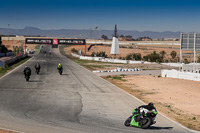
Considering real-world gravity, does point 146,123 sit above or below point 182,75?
below

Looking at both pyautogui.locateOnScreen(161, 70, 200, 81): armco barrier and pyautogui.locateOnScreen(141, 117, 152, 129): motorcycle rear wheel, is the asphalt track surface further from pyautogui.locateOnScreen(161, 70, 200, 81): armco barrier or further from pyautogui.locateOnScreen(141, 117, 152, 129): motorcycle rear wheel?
pyautogui.locateOnScreen(161, 70, 200, 81): armco barrier

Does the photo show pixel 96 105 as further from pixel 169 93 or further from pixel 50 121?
pixel 169 93

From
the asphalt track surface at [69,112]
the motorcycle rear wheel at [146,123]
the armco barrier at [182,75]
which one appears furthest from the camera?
the armco barrier at [182,75]

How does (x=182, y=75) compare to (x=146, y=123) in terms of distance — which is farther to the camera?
(x=182, y=75)

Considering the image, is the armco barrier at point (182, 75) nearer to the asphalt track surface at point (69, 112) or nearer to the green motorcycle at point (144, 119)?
the asphalt track surface at point (69, 112)

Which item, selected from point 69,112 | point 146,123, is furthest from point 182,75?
point 146,123

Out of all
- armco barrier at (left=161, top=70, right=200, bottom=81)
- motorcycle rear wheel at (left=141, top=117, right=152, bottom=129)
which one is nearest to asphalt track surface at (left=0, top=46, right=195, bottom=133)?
motorcycle rear wheel at (left=141, top=117, right=152, bottom=129)

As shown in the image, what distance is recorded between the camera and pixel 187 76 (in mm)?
36125

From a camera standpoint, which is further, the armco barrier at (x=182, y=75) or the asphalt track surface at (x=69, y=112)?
the armco barrier at (x=182, y=75)

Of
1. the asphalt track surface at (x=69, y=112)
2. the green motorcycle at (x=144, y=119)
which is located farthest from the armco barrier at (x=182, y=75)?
the green motorcycle at (x=144, y=119)

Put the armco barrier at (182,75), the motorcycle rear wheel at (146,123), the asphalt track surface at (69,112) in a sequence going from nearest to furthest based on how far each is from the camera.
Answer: the asphalt track surface at (69,112)
the motorcycle rear wheel at (146,123)
the armco barrier at (182,75)

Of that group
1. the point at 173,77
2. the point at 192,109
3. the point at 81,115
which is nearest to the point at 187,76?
the point at 173,77

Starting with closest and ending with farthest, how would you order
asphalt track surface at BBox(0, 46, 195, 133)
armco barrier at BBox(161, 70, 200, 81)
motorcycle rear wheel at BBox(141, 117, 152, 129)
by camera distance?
asphalt track surface at BBox(0, 46, 195, 133), motorcycle rear wheel at BBox(141, 117, 152, 129), armco barrier at BBox(161, 70, 200, 81)

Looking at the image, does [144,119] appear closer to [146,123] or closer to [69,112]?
[146,123]
